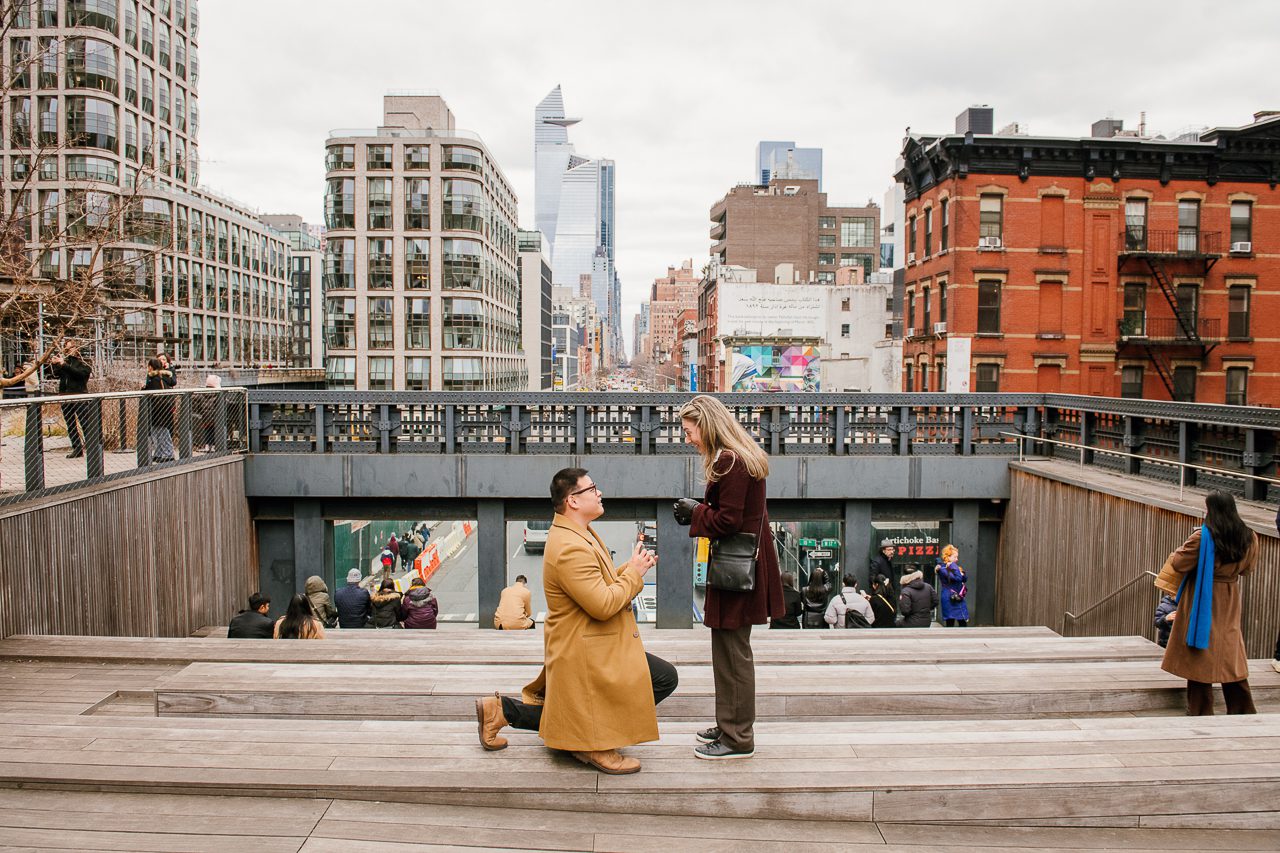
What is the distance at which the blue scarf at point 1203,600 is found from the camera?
5855 millimetres

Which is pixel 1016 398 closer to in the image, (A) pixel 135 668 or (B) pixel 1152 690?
(B) pixel 1152 690

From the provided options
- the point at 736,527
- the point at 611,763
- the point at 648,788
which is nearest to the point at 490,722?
the point at 611,763

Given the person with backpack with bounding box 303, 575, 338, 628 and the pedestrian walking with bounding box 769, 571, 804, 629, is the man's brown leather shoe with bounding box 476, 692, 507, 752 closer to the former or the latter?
the person with backpack with bounding box 303, 575, 338, 628

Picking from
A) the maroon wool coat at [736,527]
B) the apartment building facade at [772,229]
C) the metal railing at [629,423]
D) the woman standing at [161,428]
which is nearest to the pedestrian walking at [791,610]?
the metal railing at [629,423]

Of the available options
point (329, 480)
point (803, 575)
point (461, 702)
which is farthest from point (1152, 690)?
point (803, 575)

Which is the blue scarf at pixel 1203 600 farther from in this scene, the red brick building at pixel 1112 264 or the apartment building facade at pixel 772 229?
the apartment building facade at pixel 772 229

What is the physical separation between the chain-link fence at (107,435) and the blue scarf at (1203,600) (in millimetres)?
10564

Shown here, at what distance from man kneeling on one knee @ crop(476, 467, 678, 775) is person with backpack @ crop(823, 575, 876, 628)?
312 inches

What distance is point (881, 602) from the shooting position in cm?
1256

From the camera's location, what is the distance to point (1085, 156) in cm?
3284

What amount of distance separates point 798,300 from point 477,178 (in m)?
25.3

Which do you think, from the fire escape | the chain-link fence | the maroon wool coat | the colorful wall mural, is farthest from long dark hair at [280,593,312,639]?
the colorful wall mural

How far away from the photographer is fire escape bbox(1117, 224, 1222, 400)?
108 ft

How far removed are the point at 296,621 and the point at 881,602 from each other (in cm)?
821
